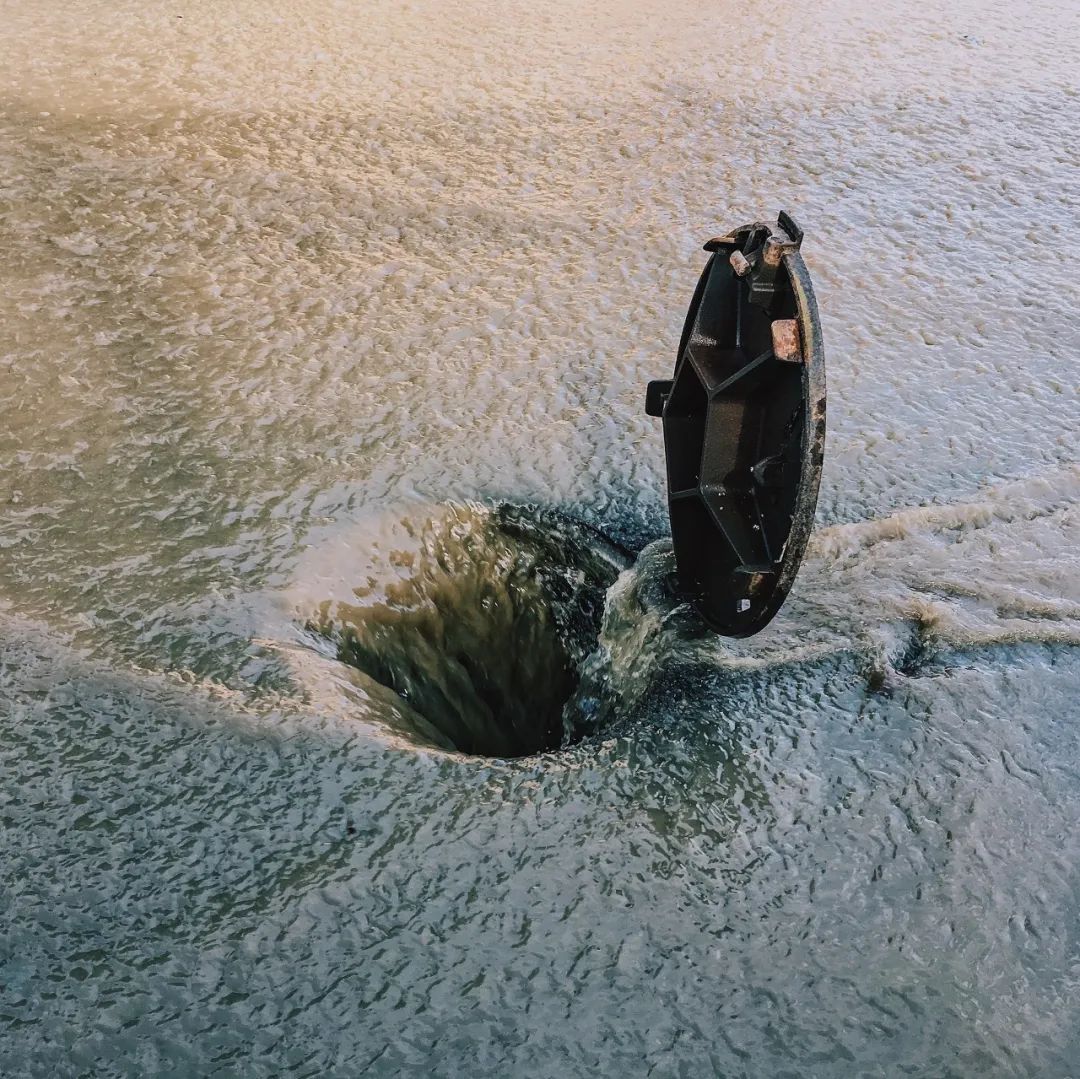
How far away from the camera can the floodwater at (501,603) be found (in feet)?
5.57

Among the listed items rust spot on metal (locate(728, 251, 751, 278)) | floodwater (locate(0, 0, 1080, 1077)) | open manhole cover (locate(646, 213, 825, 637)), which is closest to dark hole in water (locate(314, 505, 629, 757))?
floodwater (locate(0, 0, 1080, 1077))

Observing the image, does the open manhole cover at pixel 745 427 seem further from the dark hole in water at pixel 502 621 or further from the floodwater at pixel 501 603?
the dark hole in water at pixel 502 621

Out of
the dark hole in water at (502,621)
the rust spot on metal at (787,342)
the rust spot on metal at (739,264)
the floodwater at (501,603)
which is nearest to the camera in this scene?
the floodwater at (501,603)

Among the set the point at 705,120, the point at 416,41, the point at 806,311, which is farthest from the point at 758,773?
the point at 416,41

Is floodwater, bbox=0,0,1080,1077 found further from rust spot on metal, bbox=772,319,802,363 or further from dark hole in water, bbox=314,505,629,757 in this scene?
rust spot on metal, bbox=772,319,802,363

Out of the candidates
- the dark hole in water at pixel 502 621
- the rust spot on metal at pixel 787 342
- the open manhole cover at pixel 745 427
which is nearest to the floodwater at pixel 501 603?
the dark hole in water at pixel 502 621

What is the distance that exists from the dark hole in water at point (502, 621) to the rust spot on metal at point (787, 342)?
68cm

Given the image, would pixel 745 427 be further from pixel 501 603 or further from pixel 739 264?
pixel 501 603

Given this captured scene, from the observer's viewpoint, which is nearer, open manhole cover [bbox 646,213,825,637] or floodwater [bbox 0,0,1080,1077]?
floodwater [bbox 0,0,1080,1077]

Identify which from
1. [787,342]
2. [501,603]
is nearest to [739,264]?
[787,342]

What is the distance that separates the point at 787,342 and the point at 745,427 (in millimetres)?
301

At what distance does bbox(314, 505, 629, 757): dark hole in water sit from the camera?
7.98 feet

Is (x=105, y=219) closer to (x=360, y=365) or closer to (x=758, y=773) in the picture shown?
(x=360, y=365)

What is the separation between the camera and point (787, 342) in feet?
6.42
